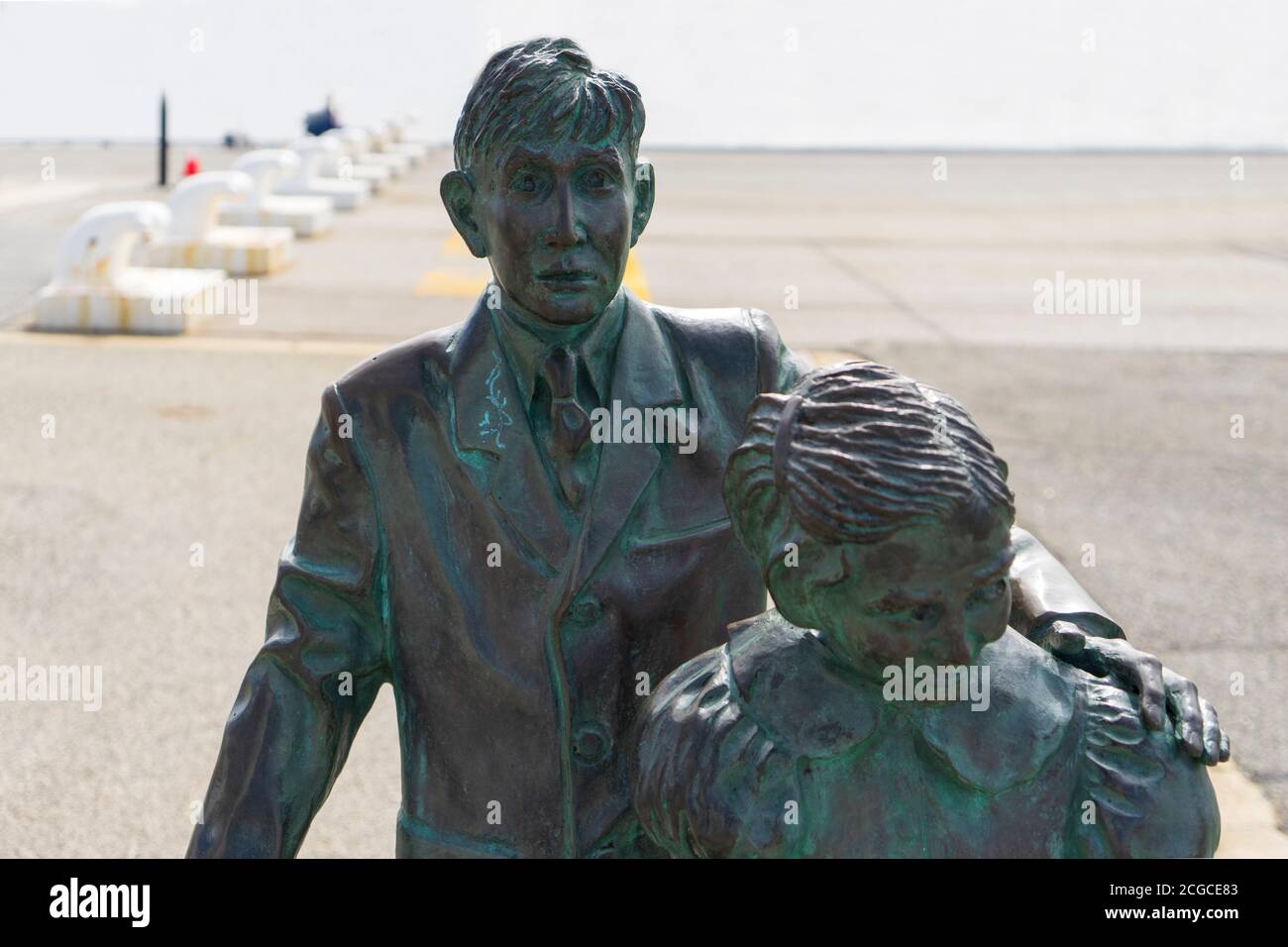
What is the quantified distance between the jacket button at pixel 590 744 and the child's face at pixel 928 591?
717mm

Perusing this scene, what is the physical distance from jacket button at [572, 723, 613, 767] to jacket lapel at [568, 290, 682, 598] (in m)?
0.22

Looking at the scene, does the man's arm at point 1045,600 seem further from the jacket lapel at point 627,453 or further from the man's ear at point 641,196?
the man's ear at point 641,196

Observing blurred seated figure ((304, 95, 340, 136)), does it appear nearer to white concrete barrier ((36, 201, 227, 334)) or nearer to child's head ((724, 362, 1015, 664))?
white concrete barrier ((36, 201, 227, 334))

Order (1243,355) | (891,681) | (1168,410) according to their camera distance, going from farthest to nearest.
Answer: (1243,355)
(1168,410)
(891,681)

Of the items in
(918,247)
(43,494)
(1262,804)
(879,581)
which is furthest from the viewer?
(918,247)

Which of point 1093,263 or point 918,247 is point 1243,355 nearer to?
point 1093,263

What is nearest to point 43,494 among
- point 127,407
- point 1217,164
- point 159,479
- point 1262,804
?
Result: point 159,479

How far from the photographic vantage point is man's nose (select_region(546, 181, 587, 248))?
2.31 meters

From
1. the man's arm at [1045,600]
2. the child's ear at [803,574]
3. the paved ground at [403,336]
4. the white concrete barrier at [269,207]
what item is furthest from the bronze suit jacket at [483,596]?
the white concrete barrier at [269,207]

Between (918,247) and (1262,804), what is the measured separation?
14.2 m

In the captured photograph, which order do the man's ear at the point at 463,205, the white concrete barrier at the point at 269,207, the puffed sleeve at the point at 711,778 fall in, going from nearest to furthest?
the puffed sleeve at the point at 711,778 < the man's ear at the point at 463,205 < the white concrete barrier at the point at 269,207

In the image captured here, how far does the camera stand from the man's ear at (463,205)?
2424mm

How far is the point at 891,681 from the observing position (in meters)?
1.97

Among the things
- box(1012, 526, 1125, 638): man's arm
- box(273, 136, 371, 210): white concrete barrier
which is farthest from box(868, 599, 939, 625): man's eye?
box(273, 136, 371, 210): white concrete barrier
